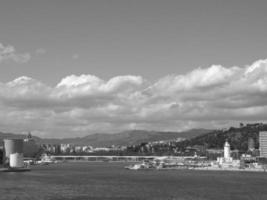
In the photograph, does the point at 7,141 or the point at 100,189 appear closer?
the point at 100,189

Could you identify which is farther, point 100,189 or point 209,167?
point 209,167

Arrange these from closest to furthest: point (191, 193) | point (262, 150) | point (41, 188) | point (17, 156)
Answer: point (191, 193) < point (41, 188) < point (17, 156) < point (262, 150)

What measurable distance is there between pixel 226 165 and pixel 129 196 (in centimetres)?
7632

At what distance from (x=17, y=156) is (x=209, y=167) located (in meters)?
44.7

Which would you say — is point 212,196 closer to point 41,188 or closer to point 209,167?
point 41,188

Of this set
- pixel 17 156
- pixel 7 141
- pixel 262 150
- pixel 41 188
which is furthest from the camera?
pixel 262 150

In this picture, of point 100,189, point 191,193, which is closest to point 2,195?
point 100,189

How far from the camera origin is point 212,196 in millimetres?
52844

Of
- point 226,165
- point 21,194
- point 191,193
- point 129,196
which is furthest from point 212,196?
point 226,165

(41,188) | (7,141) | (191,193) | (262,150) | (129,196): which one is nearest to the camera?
(129,196)

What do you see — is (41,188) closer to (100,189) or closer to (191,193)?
(100,189)

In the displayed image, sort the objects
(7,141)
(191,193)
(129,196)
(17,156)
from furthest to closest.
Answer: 1. (7,141)
2. (17,156)
3. (191,193)
4. (129,196)

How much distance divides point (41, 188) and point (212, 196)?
19.7 metres

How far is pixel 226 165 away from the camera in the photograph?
409 feet
